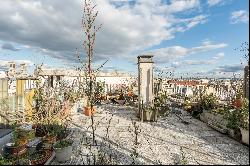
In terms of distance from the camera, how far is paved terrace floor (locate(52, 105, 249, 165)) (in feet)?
20.5

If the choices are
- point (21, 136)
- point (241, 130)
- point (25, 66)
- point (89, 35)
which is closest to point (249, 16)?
point (89, 35)

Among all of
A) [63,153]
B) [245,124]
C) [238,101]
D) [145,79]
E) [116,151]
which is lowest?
[116,151]

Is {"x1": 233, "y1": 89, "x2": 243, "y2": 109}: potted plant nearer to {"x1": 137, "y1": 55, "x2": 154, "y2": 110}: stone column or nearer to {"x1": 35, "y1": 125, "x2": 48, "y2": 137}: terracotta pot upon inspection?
{"x1": 137, "y1": 55, "x2": 154, "y2": 110}: stone column

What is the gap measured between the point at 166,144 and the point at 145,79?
4.73 meters

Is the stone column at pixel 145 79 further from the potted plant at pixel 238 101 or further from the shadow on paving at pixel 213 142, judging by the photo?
the potted plant at pixel 238 101

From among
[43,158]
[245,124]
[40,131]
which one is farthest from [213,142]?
[40,131]

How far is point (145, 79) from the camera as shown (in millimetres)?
11852

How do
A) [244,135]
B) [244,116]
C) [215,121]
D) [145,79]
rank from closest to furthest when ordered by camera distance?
[244,135], [244,116], [215,121], [145,79]

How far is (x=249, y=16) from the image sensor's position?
430cm

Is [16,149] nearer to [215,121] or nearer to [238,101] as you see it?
[215,121]

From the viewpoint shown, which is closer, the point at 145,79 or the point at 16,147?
the point at 16,147

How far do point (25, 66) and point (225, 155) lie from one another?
9.45m

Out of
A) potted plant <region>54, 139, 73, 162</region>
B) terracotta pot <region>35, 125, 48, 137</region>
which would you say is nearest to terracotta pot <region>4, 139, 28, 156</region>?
potted plant <region>54, 139, 73, 162</region>

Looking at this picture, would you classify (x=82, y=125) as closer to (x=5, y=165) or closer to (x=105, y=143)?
(x=105, y=143)
